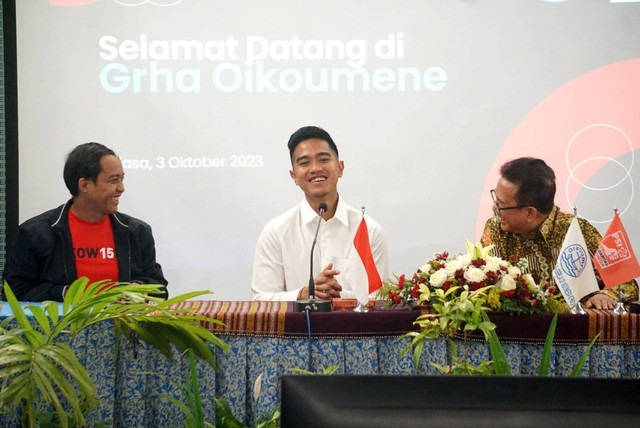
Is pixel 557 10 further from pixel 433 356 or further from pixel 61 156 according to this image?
pixel 61 156

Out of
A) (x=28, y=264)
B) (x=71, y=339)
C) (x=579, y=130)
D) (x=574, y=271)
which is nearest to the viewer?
(x=71, y=339)

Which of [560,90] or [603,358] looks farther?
[560,90]

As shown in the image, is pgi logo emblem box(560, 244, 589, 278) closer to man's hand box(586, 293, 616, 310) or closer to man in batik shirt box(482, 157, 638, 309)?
man's hand box(586, 293, 616, 310)

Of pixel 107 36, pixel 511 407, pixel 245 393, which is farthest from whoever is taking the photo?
pixel 107 36

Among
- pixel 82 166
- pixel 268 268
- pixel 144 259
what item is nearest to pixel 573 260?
pixel 268 268

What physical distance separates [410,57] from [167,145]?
1.54m

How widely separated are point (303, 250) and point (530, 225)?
1.10 m

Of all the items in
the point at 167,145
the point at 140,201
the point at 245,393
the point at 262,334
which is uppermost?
the point at 167,145

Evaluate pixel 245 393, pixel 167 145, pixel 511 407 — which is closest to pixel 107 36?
pixel 167 145

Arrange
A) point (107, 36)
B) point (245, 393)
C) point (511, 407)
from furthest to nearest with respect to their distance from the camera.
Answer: point (107, 36)
point (245, 393)
point (511, 407)

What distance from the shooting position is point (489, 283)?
2879mm

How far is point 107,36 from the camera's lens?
471 centimetres

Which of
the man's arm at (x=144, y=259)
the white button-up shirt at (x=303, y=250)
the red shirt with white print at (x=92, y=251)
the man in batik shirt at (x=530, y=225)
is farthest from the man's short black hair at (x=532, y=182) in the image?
the red shirt with white print at (x=92, y=251)

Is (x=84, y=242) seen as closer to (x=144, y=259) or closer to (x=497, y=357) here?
(x=144, y=259)
